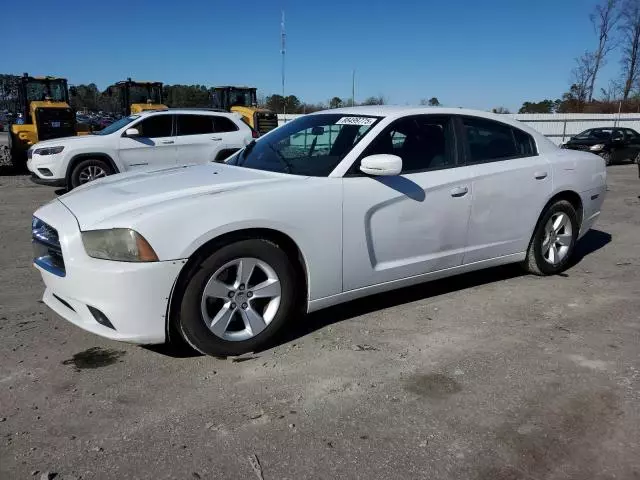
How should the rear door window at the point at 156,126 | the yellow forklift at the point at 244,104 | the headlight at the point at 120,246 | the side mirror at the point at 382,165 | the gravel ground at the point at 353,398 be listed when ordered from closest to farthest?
the gravel ground at the point at 353,398 < the headlight at the point at 120,246 < the side mirror at the point at 382,165 < the rear door window at the point at 156,126 < the yellow forklift at the point at 244,104

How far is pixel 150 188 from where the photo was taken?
3.48 metres

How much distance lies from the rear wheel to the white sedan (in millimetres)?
6300

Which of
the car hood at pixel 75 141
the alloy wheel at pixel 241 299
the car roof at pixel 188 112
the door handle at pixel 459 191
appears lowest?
the alloy wheel at pixel 241 299

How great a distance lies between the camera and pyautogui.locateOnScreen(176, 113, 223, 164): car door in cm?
1038

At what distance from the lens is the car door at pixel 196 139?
1038 cm

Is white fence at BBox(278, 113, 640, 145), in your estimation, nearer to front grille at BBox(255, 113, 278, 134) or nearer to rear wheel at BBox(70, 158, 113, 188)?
front grille at BBox(255, 113, 278, 134)

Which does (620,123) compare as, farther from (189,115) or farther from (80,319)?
(80,319)

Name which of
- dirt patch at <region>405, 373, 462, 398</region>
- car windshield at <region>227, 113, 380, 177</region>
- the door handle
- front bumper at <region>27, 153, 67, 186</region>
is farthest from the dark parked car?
dirt patch at <region>405, 373, 462, 398</region>

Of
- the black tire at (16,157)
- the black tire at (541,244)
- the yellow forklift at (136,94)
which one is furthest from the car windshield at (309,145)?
the yellow forklift at (136,94)

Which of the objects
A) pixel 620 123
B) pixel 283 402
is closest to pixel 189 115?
pixel 283 402

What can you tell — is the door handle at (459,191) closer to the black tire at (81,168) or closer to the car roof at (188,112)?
the car roof at (188,112)

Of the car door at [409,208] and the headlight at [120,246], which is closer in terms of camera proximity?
the headlight at [120,246]

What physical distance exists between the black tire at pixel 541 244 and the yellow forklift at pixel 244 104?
44.5 ft

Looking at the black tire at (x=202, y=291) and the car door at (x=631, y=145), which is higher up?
the car door at (x=631, y=145)
